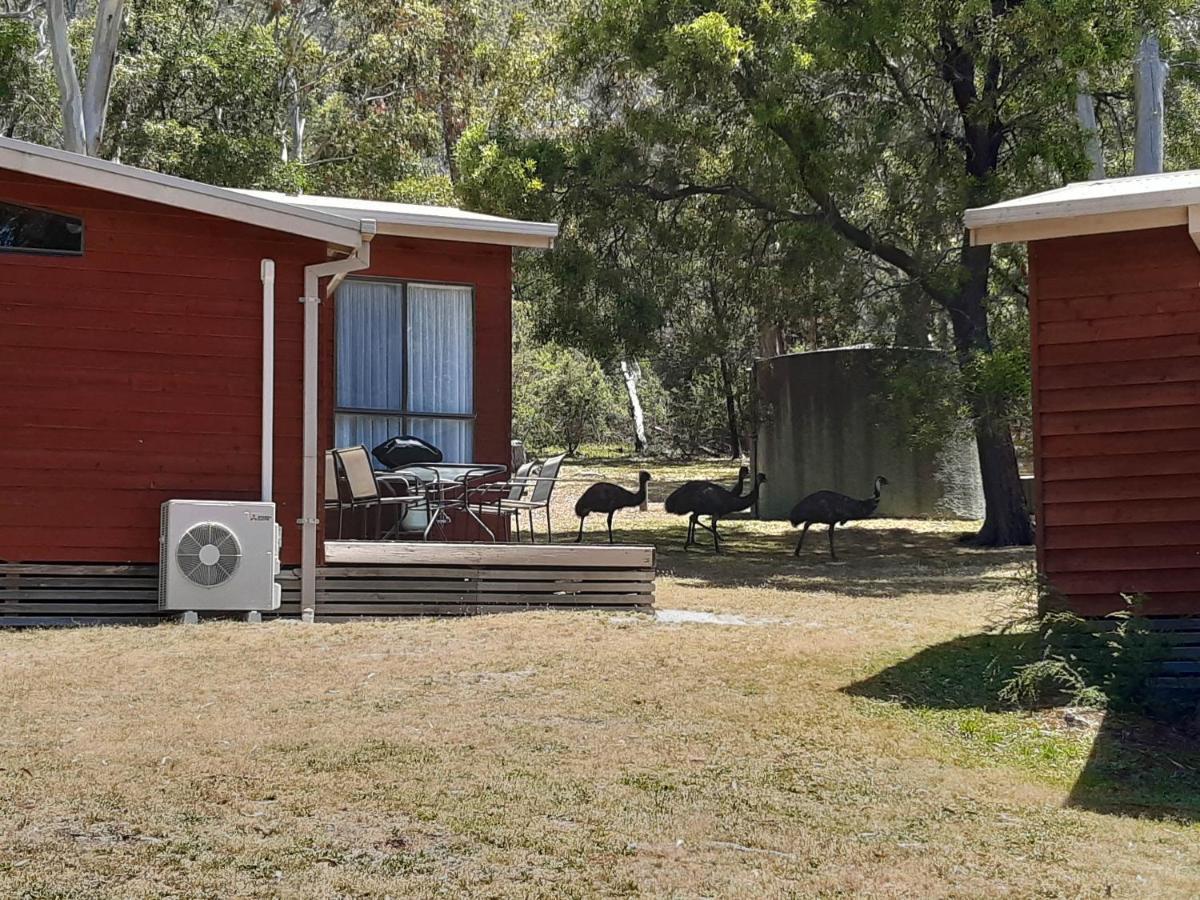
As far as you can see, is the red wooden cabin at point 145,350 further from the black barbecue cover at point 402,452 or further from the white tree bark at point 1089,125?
the white tree bark at point 1089,125

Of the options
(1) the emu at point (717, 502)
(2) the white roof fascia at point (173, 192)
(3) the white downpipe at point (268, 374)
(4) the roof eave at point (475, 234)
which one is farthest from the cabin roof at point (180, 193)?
(1) the emu at point (717, 502)

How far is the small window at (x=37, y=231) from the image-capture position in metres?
8.76

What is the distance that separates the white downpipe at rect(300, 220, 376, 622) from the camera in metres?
9.23

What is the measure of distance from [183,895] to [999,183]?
1195 cm

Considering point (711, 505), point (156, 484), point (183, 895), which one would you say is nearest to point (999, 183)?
point (711, 505)

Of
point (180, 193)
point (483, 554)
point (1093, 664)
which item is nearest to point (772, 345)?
point (483, 554)

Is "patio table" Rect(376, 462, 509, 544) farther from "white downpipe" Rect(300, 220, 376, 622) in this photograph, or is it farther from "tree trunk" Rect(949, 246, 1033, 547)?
"tree trunk" Rect(949, 246, 1033, 547)

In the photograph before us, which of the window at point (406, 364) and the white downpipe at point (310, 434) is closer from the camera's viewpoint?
the white downpipe at point (310, 434)

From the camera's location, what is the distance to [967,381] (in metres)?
13.9

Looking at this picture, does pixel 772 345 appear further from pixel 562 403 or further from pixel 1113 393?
pixel 1113 393

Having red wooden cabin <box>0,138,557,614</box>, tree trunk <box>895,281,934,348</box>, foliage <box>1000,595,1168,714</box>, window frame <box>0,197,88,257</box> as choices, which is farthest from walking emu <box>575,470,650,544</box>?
foliage <box>1000,595,1168,714</box>

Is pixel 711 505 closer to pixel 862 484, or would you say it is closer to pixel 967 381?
pixel 967 381

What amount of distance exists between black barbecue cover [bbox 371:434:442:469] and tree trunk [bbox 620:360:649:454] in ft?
64.0

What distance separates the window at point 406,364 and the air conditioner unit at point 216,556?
275 cm
